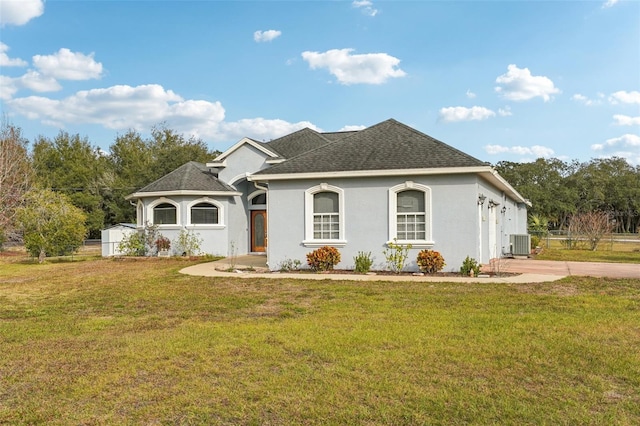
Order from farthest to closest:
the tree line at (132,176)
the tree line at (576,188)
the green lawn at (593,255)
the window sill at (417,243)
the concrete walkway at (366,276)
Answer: the tree line at (576,188) < the tree line at (132,176) < the green lawn at (593,255) < the window sill at (417,243) < the concrete walkway at (366,276)

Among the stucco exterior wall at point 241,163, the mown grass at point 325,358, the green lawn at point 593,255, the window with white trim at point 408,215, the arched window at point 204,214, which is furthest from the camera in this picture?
the stucco exterior wall at point 241,163

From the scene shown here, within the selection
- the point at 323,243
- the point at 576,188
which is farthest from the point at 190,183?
the point at 576,188

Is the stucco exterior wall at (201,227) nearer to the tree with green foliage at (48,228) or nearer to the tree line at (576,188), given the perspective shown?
the tree with green foliage at (48,228)

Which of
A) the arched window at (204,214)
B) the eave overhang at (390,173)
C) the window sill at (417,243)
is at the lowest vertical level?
the window sill at (417,243)

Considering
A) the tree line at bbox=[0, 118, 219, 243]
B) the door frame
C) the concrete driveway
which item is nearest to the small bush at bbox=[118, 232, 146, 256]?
the door frame

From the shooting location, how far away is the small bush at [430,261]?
13.2 metres

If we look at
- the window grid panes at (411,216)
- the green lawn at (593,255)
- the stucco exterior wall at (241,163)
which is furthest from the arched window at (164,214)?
the green lawn at (593,255)

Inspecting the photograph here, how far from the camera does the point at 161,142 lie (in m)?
51.6

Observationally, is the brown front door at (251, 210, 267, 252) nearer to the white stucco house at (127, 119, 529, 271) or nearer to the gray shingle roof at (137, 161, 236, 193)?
the gray shingle roof at (137, 161, 236, 193)

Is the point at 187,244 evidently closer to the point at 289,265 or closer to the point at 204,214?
the point at 204,214

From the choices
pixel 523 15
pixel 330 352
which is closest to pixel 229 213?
pixel 523 15

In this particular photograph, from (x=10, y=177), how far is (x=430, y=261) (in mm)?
30277

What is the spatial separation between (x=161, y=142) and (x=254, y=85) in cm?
3397

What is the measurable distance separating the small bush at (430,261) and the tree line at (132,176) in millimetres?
22300
